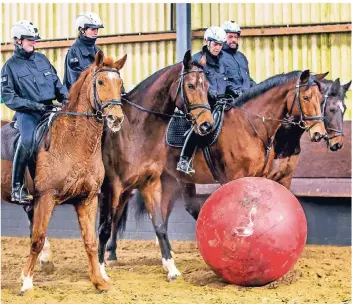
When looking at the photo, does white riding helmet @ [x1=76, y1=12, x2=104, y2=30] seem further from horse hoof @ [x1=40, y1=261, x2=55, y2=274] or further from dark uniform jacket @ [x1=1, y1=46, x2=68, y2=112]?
horse hoof @ [x1=40, y1=261, x2=55, y2=274]

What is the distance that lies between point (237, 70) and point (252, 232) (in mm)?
3749

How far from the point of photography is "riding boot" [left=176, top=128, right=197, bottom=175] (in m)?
10.3

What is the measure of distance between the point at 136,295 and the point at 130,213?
5313 mm

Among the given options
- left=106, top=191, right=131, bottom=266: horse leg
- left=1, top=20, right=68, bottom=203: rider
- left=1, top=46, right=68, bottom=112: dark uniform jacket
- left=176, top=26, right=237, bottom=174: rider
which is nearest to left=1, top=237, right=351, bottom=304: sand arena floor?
left=106, top=191, right=131, bottom=266: horse leg

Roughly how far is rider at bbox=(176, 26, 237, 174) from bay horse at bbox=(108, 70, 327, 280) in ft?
1.07

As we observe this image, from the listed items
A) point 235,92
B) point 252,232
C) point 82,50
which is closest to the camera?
point 252,232

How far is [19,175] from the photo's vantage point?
8.72 metres

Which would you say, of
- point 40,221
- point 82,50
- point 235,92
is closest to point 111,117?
point 40,221

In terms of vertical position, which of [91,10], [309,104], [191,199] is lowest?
[191,199]

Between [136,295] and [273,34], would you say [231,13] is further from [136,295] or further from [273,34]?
[136,295]

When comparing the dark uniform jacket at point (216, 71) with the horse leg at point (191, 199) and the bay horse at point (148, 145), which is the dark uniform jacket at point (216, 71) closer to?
the bay horse at point (148, 145)

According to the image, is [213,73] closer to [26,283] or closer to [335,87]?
[335,87]

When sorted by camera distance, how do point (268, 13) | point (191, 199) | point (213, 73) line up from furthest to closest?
point (268, 13) < point (191, 199) < point (213, 73)

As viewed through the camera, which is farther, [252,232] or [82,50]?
[82,50]
